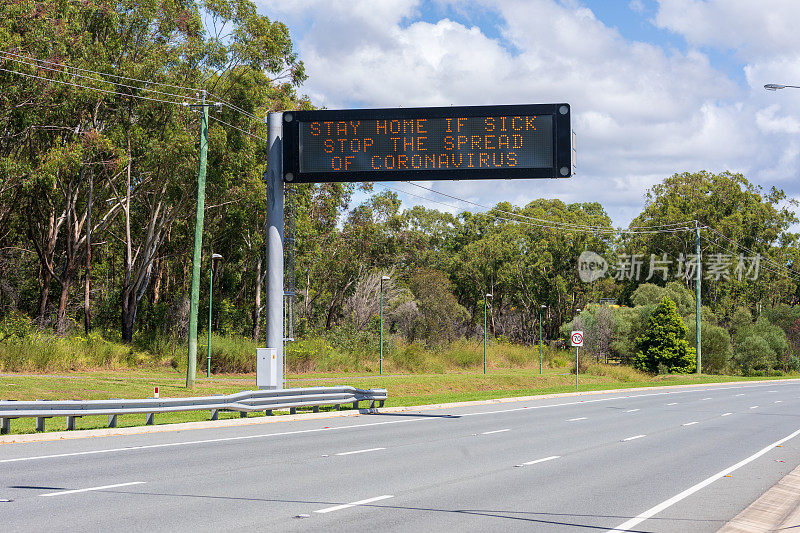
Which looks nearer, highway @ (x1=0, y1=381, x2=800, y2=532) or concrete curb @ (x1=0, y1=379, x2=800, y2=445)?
highway @ (x1=0, y1=381, x2=800, y2=532)

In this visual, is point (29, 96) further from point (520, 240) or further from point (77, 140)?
point (520, 240)

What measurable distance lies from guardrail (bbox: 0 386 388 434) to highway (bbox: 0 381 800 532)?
744 mm

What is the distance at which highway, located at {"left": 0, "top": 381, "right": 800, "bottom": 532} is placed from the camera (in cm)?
884

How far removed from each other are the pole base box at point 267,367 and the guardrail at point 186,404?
61 cm

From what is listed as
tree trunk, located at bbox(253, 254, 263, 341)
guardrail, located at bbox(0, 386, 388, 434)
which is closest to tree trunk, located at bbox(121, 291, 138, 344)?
tree trunk, located at bbox(253, 254, 263, 341)

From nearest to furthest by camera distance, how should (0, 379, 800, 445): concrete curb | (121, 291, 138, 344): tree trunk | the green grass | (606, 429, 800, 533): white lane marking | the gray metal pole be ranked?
(606, 429, 800, 533): white lane marking, (0, 379, 800, 445): concrete curb, the green grass, the gray metal pole, (121, 291, 138, 344): tree trunk

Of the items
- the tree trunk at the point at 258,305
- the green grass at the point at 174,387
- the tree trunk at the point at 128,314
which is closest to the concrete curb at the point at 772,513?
the green grass at the point at 174,387

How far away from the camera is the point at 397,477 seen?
39.4 feet

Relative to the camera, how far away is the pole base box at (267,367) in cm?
2278

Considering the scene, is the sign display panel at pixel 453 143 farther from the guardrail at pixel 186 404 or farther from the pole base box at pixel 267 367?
the guardrail at pixel 186 404

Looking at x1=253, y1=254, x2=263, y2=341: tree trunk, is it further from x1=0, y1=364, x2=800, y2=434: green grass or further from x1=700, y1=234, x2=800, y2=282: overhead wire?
x1=700, y1=234, x2=800, y2=282: overhead wire

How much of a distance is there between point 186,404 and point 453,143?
8.60 meters

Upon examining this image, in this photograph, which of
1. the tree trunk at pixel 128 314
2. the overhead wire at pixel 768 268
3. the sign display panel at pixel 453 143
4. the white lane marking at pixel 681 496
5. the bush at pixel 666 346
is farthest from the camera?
the overhead wire at pixel 768 268

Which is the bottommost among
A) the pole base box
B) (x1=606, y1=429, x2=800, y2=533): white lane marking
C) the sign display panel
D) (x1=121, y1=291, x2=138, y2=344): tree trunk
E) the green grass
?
the green grass
